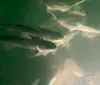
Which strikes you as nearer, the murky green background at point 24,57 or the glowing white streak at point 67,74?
the murky green background at point 24,57

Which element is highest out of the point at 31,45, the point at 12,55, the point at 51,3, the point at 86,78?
the point at 51,3

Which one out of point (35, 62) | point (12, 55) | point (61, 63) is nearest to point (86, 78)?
point (61, 63)

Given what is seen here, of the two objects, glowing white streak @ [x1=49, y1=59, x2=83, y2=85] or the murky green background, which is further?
glowing white streak @ [x1=49, y1=59, x2=83, y2=85]

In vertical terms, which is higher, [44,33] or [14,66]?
[44,33]

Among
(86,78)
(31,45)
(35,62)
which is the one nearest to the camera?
(31,45)

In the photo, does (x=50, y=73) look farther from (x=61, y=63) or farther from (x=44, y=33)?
(x=44, y=33)

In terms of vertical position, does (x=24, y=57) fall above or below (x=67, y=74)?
above

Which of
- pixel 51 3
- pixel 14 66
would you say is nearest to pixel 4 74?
pixel 14 66

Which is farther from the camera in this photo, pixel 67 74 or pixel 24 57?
pixel 67 74

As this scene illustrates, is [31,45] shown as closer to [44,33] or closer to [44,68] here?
[44,33]

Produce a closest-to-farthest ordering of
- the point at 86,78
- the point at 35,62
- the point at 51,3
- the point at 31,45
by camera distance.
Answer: the point at 31,45 < the point at 51,3 < the point at 35,62 < the point at 86,78

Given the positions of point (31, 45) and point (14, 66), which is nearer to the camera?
point (31, 45)
